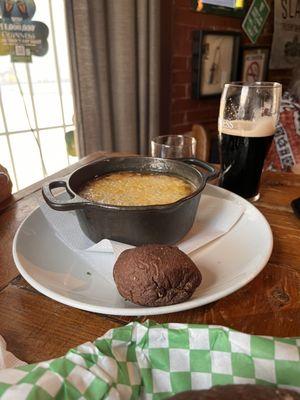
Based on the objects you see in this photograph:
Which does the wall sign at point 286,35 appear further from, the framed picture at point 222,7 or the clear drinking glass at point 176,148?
the clear drinking glass at point 176,148

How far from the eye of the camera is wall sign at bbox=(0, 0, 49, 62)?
4.43 ft

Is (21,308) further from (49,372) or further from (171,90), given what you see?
(171,90)

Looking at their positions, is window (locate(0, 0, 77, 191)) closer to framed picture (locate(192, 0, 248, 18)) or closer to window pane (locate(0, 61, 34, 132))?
window pane (locate(0, 61, 34, 132))

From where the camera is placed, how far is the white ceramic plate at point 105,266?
430mm

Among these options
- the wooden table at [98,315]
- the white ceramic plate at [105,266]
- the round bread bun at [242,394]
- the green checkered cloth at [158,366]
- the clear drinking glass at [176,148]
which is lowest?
the wooden table at [98,315]

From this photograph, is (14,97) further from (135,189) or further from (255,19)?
(255,19)

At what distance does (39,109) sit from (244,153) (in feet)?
3.99

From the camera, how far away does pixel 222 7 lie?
2080mm

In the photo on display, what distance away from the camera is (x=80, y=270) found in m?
0.53

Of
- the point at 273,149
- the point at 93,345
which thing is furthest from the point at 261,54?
the point at 93,345

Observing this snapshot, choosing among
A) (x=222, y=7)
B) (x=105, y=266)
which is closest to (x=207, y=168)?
(x=105, y=266)

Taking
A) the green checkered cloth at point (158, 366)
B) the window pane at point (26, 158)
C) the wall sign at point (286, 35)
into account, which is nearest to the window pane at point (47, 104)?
the window pane at point (26, 158)

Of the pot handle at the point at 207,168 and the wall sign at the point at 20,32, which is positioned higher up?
the wall sign at the point at 20,32

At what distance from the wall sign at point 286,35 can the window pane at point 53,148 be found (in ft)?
6.23
